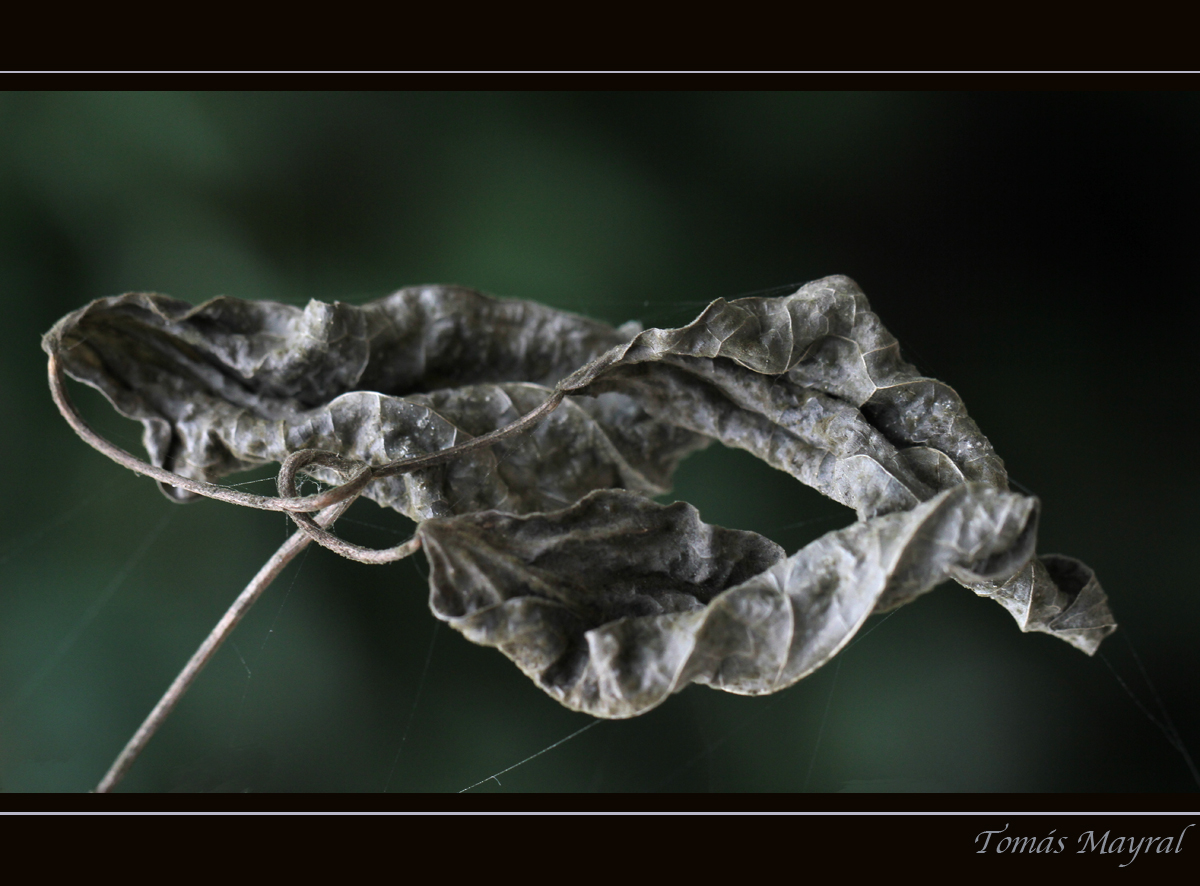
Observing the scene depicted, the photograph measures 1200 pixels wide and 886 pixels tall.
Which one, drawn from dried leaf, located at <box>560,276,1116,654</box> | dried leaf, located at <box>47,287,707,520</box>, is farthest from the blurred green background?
dried leaf, located at <box>560,276,1116,654</box>

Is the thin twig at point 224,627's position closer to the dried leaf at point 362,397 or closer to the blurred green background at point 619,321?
the dried leaf at point 362,397

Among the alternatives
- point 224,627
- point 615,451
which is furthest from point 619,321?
point 224,627

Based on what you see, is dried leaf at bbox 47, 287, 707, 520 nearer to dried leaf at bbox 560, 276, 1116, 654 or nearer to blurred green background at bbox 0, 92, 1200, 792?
dried leaf at bbox 560, 276, 1116, 654
